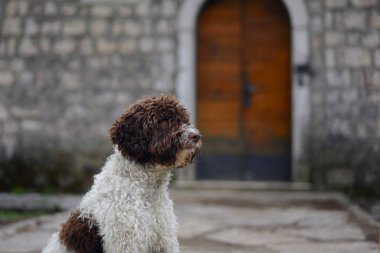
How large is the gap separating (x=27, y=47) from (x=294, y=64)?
12.9 ft

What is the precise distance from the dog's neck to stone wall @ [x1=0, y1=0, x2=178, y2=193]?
21.5 feet

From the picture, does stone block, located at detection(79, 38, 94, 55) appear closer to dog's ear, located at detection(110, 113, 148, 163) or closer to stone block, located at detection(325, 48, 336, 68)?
stone block, located at detection(325, 48, 336, 68)

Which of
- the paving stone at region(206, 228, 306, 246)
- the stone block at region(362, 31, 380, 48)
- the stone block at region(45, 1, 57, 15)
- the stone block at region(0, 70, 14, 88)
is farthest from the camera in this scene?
the stone block at region(0, 70, 14, 88)

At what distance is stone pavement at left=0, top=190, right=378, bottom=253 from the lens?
657 cm

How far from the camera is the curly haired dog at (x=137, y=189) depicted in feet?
13.6

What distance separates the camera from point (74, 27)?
36.5 ft

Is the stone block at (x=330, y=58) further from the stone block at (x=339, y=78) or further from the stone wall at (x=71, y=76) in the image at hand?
the stone wall at (x=71, y=76)

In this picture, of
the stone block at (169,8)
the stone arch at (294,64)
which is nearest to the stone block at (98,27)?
the stone block at (169,8)

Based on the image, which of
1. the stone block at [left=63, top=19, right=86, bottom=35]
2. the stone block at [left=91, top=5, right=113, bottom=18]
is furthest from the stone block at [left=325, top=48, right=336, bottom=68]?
the stone block at [left=63, top=19, right=86, bottom=35]

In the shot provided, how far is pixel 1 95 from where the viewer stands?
37.2ft

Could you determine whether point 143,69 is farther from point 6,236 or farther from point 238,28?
point 6,236

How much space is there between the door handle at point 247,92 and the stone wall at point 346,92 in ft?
2.87

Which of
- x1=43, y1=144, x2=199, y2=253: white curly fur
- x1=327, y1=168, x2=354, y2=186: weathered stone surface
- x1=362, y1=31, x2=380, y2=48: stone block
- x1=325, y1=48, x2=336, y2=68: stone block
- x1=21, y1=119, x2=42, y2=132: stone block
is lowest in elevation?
x1=327, y1=168, x2=354, y2=186: weathered stone surface

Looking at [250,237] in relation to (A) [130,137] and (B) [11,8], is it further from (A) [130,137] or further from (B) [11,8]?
(B) [11,8]
